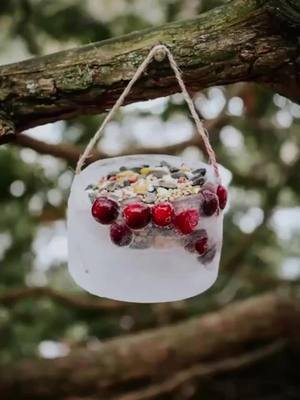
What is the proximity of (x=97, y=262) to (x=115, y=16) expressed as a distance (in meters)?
1.32

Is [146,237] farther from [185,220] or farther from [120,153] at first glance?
[120,153]

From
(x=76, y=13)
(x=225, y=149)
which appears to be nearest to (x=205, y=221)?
(x=76, y=13)

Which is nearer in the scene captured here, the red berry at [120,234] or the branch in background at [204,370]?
the red berry at [120,234]

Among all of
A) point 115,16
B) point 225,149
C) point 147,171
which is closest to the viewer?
point 147,171

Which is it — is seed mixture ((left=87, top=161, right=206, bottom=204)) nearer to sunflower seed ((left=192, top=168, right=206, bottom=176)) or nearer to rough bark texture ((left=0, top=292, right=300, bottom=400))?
sunflower seed ((left=192, top=168, right=206, bottom=176))

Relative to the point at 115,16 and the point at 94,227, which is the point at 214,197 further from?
the point at 115,16

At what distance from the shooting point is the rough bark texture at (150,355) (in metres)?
2.13

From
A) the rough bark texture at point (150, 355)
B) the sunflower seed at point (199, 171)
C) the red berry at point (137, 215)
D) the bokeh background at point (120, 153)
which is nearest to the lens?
the red berry at point (137, 215)

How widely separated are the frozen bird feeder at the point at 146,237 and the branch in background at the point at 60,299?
110 centimetres

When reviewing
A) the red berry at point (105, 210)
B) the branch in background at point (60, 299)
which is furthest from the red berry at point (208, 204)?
the branch in background at point (60, 299)

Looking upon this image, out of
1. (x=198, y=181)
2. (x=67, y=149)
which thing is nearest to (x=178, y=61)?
(x=198, y=181)

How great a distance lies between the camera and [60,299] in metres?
2.14

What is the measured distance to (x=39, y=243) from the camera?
276 cm

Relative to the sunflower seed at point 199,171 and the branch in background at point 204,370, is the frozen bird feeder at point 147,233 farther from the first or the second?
the branch in background at point 204,370
